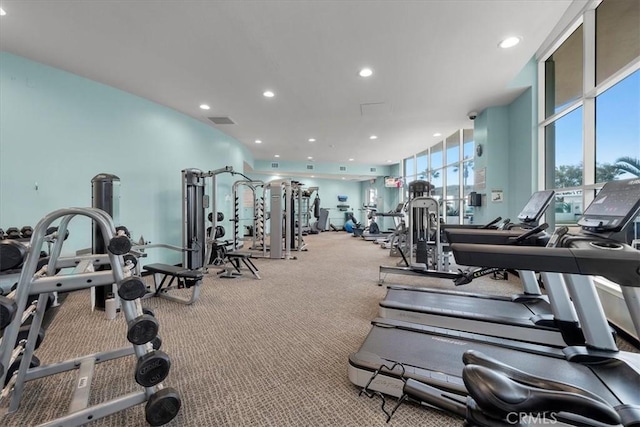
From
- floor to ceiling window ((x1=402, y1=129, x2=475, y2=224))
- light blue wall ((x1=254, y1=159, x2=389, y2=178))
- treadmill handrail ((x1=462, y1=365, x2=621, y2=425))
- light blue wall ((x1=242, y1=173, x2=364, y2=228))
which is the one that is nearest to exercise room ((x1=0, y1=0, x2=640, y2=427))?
treadmill handrail ((x1=462, y1=365, x2=621, y2=425))

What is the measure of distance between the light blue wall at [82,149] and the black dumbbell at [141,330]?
3260 millimetres

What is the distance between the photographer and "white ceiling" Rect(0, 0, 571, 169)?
8.07ft

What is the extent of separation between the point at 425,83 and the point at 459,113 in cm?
181

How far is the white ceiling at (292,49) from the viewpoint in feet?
8.07

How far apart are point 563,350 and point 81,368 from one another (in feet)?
9.81

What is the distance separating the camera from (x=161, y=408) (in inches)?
53.4

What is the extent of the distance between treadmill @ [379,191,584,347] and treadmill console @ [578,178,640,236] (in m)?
0.30

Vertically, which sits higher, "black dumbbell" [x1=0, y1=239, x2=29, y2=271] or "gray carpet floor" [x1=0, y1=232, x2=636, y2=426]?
"black dumbbell" [x1=0, y1=239, x2=29, y2=271]

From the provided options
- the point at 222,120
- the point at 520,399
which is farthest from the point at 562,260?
the point at 222,120

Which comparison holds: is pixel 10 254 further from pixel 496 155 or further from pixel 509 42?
pixel 496 155

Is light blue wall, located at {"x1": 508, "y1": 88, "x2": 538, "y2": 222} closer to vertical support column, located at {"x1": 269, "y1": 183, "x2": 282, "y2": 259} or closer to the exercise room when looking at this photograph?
the exercise room

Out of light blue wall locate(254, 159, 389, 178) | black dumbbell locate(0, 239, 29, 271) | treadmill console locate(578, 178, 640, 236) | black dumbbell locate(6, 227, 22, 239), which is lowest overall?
black dumbbell locate(6, 227, 22, 239)

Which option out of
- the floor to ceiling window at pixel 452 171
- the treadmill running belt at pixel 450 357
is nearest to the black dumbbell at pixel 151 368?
the treadmill running belt at pixel 450 357

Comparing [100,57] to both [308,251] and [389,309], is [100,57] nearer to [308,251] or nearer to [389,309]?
[389,309]
